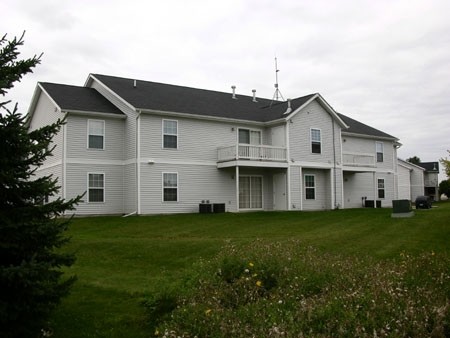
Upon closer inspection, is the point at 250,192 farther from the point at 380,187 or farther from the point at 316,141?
the point at 380,187

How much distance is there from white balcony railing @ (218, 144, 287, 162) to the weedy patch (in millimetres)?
18071

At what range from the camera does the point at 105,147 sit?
24.3 m

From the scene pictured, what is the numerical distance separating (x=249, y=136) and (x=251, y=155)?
251 cm

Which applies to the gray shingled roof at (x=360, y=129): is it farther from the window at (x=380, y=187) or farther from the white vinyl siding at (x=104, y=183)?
the white vinyl siding at (x=104, y=183)

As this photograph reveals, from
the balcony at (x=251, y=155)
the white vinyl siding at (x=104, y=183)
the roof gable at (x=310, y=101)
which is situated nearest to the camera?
the white vinyl siding at (x=104, y=183)

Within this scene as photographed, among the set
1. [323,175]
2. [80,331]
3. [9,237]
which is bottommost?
[80,331]

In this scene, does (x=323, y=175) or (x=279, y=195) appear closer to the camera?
(x=279, y=195)

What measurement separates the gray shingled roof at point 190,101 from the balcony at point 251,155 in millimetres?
2222

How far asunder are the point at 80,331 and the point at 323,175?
83.9ft

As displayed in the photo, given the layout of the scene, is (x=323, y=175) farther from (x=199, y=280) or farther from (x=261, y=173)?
(x=199, y=280)

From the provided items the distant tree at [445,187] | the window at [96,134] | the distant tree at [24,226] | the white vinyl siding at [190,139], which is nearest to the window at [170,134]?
the white vinyl siding at [190,139]

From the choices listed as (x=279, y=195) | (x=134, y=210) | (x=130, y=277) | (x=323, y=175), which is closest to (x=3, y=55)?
(x=130, y=277)

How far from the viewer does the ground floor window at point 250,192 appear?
90.8 feet

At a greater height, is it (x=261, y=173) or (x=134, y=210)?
(x=261, y=173)
